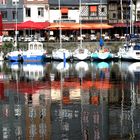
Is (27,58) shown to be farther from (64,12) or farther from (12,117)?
(12,117)

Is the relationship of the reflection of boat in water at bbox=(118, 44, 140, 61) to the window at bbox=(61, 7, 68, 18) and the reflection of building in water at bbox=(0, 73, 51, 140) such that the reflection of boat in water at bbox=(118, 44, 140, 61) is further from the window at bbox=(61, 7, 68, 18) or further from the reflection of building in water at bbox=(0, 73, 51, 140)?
the reflection of building in water at bbox=(0, 73, 51, 140)

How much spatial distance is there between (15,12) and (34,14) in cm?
327

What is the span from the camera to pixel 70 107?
35.5 metres

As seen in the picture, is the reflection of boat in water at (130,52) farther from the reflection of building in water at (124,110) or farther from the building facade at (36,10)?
the reflection of building in water at (124,110)

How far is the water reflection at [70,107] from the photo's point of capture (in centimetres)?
2767

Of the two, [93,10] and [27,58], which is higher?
[93,10]

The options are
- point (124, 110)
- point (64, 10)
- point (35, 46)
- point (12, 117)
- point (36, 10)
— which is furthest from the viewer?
point (64, 10)

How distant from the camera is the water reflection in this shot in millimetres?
27672

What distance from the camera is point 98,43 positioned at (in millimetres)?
94875

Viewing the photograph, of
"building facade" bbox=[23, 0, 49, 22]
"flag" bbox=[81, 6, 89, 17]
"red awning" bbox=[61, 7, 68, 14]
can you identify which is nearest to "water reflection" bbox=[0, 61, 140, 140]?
"building facade" bbox=[23, 0, 49, 22]

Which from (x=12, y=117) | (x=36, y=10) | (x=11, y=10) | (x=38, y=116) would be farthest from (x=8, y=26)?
(x=12, y=117)

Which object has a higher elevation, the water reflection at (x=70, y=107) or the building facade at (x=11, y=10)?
the building facade at (x=11, y=10)

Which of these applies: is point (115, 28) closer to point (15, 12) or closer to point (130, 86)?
point (15, 12)

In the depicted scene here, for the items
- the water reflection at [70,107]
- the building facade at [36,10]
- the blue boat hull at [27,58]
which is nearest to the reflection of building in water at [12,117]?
the water reflection at [70,107]
